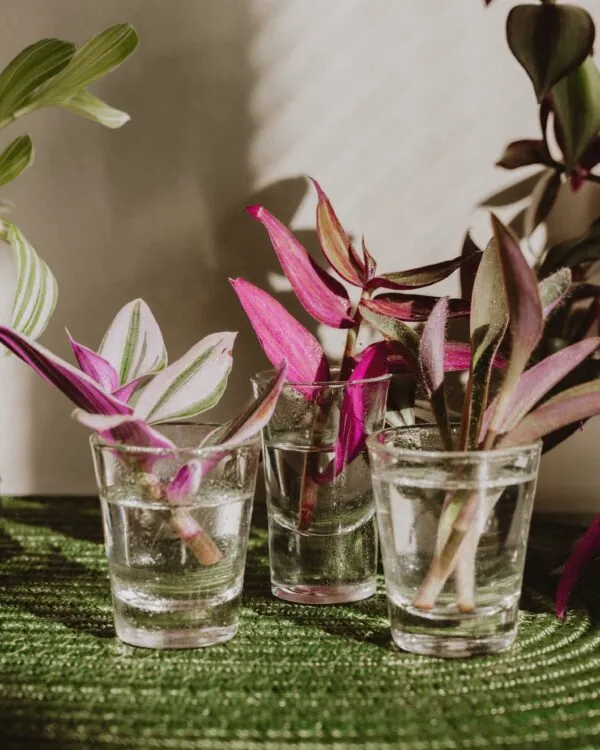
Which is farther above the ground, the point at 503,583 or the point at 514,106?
the point at 514,106

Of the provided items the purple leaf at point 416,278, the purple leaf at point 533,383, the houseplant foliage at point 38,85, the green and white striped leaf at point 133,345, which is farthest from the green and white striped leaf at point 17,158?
the purple leaf at point 533,383

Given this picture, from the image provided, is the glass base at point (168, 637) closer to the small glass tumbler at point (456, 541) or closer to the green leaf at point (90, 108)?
the small glass tumbler at point (456, 541)

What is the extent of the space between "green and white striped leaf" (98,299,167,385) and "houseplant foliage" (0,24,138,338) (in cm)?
8

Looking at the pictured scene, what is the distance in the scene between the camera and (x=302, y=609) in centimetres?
56

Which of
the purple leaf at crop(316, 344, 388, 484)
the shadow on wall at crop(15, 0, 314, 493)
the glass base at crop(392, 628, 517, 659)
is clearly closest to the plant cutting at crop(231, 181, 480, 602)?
the purple leaf at crop(316, 344, 388, 484)

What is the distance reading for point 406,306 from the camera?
1.98ft

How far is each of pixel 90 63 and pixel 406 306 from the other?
0.94 feet

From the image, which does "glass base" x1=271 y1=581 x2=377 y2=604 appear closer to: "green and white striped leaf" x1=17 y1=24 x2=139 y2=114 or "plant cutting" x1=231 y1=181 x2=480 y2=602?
"plant cutting" x1=231 y1=181 x2=480 y2=602

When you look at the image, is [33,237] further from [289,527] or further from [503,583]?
[503,583]

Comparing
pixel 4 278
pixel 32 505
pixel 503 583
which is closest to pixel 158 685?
pixel 503 583

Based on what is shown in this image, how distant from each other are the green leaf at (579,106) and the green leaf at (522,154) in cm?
6

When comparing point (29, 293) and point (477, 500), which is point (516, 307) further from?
point (29, 293)

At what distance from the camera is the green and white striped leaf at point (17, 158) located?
0.62 m

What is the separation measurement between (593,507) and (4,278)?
23.9 inches
